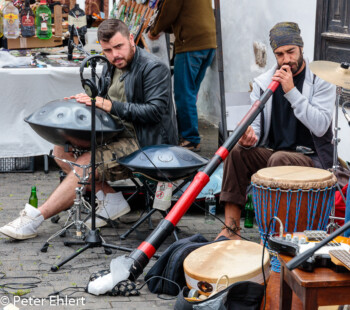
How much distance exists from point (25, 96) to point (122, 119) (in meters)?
1.81

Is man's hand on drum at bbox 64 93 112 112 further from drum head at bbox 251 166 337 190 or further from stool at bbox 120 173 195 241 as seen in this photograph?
drum head at bbox 251 166 337 190

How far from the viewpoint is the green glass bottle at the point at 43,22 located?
697 cm

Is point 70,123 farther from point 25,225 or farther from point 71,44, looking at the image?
point 71,44

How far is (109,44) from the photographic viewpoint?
462 cm

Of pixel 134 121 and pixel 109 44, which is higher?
pixel 109 44

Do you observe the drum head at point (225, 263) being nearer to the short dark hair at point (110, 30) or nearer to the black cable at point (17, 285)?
the black cable at point (17, 285)

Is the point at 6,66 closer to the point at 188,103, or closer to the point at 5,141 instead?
the point at 5,141

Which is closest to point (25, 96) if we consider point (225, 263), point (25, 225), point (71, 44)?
point (71, 44)

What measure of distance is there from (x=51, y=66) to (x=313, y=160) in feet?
9.40

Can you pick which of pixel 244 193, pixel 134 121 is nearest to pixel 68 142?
pixel 134 121

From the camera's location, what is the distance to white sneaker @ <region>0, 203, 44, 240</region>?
450cm

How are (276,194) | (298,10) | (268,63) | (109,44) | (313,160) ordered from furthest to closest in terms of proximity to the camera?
(268,63) → (298,10) → (109,44) → (313,160) → (276,194)

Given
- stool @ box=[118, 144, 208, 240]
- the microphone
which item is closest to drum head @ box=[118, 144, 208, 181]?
stool @ box=[118, 144, 208, 240]

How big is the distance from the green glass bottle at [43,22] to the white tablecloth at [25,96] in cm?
108
